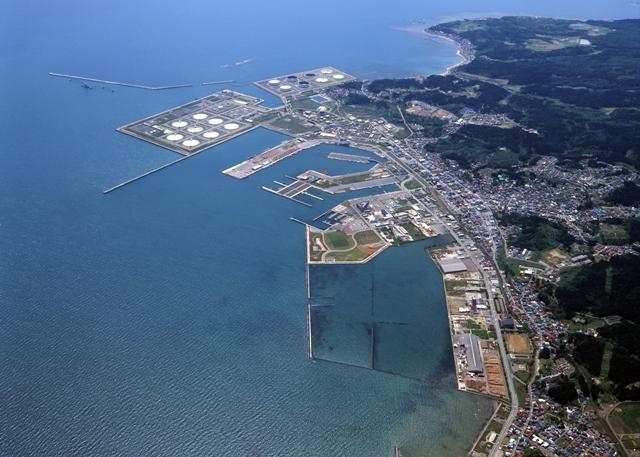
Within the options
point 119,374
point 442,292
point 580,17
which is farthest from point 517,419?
point 580,17

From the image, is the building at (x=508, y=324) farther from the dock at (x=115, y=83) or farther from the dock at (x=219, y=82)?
the dock at (x=115, y=83)

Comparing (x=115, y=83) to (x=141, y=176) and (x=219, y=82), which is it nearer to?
(x=219, y=82)

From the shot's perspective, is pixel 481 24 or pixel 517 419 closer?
pixel 517 419

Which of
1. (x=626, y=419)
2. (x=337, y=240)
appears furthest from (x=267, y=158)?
(x=626, y=419)

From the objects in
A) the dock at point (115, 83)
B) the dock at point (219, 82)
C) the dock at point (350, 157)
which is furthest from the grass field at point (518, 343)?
the dock at point (115, 83)

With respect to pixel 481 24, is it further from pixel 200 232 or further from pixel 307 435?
pixel 307 435

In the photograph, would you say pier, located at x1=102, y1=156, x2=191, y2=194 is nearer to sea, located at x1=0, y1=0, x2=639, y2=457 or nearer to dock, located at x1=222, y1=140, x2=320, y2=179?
sea, located at x1=0, y1=0, x2=639, y2=457

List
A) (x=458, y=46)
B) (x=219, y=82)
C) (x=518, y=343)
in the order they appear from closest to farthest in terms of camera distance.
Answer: (x=518, y=343), (x=219, y=82), (x=458, y=46)
